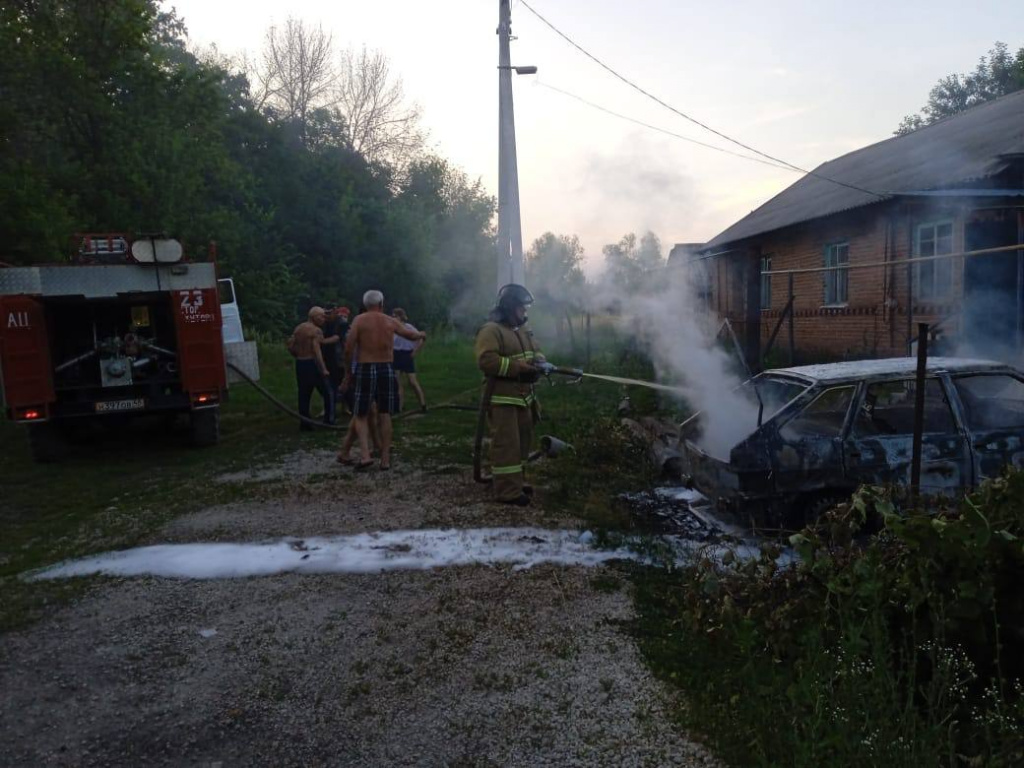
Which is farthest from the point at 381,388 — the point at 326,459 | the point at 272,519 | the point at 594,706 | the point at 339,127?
the point at 339,127

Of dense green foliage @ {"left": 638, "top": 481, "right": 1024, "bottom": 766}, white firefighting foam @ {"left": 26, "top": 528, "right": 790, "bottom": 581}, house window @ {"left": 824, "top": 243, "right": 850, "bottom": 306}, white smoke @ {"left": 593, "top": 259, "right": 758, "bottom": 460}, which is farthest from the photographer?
house window @ {"left": 824, "top": 243, "right": 850, "bottom": 306}

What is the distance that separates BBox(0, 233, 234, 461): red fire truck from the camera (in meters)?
9.38

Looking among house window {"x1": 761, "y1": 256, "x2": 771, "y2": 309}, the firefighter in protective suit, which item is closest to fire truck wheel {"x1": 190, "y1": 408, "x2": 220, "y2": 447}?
the firefighter in protective suit

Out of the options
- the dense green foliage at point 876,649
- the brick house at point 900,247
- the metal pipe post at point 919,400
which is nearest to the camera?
the dense green foliage at point 876,649

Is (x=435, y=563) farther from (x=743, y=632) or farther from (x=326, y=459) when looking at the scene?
(x=326, y=459)

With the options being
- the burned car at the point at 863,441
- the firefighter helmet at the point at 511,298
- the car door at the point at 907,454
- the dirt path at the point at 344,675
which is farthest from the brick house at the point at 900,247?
the dirt path at the point at 344,675

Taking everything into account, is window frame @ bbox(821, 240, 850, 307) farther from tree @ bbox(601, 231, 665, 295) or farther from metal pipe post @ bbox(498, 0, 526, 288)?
metal pipe post @ bbox(498, 0, 526, 288)

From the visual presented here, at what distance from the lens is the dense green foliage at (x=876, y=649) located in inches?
109

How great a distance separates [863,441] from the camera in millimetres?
5621

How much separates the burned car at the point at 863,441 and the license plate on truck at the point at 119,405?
748 centimetres

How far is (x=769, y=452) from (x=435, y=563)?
8.34ft

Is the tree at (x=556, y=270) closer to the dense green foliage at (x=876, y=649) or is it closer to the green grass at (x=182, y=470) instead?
the green grass at (x=182, y=470)

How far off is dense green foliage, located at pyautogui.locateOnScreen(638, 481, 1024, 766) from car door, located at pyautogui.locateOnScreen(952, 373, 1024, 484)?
6.65 ft

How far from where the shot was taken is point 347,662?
13.1 feet
